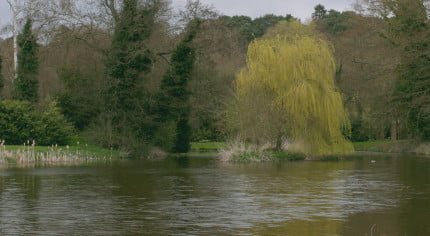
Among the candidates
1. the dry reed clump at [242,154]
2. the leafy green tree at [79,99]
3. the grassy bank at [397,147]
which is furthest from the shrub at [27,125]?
the grassy bank at [397,147]

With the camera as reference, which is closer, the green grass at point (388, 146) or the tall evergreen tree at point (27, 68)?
the tall evergreen tree at point (27, 68)

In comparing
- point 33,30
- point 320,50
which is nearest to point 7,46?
point 33,30

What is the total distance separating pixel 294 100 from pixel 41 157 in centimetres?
1637

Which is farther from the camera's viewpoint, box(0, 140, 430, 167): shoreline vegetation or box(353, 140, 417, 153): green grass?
box(353, 140, 417, 153): green grass

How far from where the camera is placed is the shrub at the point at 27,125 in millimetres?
42750

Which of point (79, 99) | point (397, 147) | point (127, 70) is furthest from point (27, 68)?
point (397, 147)

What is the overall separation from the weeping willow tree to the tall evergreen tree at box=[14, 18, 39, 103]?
1706cm

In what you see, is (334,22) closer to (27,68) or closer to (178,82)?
(178,82)

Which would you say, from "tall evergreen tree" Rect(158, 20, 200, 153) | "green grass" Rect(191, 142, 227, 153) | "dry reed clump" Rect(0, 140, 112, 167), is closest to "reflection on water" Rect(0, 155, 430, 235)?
"dry reed clump" Rect(0, 140, 112, 167)

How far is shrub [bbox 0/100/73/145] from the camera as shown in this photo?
42750mm

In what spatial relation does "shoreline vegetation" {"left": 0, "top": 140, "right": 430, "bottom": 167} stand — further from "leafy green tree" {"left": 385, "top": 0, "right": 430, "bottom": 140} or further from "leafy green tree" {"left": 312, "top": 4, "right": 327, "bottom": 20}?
"leafy green tree" {"left": 312, "top": 4, "right": 327, "bottom": 20}

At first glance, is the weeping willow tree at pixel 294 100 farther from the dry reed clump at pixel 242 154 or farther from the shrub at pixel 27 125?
the shrub at pixel 27 125

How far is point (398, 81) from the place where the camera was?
53406mm

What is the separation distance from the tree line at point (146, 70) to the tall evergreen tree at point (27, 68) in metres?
0.08
